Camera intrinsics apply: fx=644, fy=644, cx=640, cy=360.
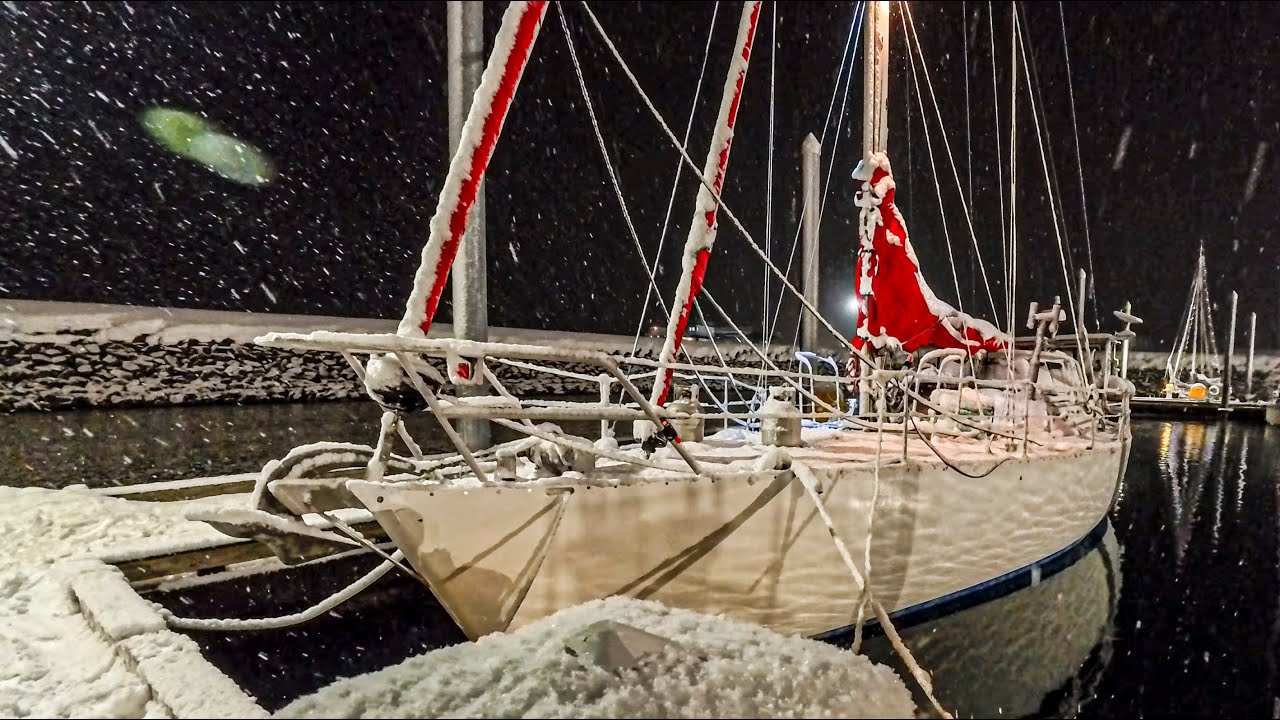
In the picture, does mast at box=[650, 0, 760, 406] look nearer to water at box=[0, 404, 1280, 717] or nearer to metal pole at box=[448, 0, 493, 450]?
metal pole at box=[448, 0, 493, 450]

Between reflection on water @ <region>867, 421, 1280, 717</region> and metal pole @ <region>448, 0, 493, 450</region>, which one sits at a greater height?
metal pole @ <region>448, 0, 493, 450</region>

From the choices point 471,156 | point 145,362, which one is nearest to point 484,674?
point 471,156

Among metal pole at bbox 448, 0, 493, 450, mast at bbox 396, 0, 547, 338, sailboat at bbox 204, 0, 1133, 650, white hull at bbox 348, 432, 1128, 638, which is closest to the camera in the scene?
mast at bbox 396, 0, 547, 338

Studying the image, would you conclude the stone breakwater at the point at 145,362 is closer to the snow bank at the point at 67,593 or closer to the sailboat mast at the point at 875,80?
the sailboat mast at the point at 875,80

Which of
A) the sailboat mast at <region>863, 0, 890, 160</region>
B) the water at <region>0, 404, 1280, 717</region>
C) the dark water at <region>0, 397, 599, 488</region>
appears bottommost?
the dark water at <region>0, 397, 599, 488</region>

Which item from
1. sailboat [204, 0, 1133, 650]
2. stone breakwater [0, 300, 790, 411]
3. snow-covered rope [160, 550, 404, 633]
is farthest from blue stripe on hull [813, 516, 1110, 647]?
stone breakwater [0, 300, 790, 411]

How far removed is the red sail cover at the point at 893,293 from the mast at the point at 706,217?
3647 millimetres

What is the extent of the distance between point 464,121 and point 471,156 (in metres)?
4.78

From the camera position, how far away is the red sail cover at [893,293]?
30.8 ft

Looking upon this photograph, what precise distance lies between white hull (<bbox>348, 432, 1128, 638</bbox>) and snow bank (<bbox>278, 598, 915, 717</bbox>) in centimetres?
124

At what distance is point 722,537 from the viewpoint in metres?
5.69

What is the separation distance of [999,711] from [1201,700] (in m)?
2.27

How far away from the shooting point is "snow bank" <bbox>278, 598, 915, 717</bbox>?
2.95m

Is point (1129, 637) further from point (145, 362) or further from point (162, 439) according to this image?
point (145, 362)
